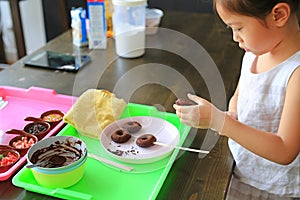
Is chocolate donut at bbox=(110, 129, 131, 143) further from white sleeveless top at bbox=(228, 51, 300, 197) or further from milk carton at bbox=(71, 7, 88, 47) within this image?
milk carton at bbox=(71, 7, 88, 47)

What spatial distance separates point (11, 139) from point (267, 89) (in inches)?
24.4

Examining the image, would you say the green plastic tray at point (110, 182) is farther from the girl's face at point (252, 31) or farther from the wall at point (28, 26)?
the wall at point (28, 26)

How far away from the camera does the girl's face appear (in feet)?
2.59

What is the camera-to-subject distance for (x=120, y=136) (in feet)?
3.16

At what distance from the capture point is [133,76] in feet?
4.37

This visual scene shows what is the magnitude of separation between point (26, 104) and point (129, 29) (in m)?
0.52

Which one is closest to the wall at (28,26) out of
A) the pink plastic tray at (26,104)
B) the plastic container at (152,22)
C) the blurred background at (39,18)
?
the blurred background at (39,18)

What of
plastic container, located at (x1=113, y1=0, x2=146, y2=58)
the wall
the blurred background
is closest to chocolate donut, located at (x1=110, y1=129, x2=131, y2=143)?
plastic container, located at (x1=113, y1=0, x2=146, y2=58)

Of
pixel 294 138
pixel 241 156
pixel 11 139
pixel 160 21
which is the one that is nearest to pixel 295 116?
pixel 294 138

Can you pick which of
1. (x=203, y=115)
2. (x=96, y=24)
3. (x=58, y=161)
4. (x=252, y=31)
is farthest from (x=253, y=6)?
(x=96, y=24)

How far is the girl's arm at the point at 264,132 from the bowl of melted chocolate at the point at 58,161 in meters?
0.24

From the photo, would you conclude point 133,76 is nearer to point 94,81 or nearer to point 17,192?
point 94,81

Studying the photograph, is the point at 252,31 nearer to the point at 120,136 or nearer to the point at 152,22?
the point at 120,136

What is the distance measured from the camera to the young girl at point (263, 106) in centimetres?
78
